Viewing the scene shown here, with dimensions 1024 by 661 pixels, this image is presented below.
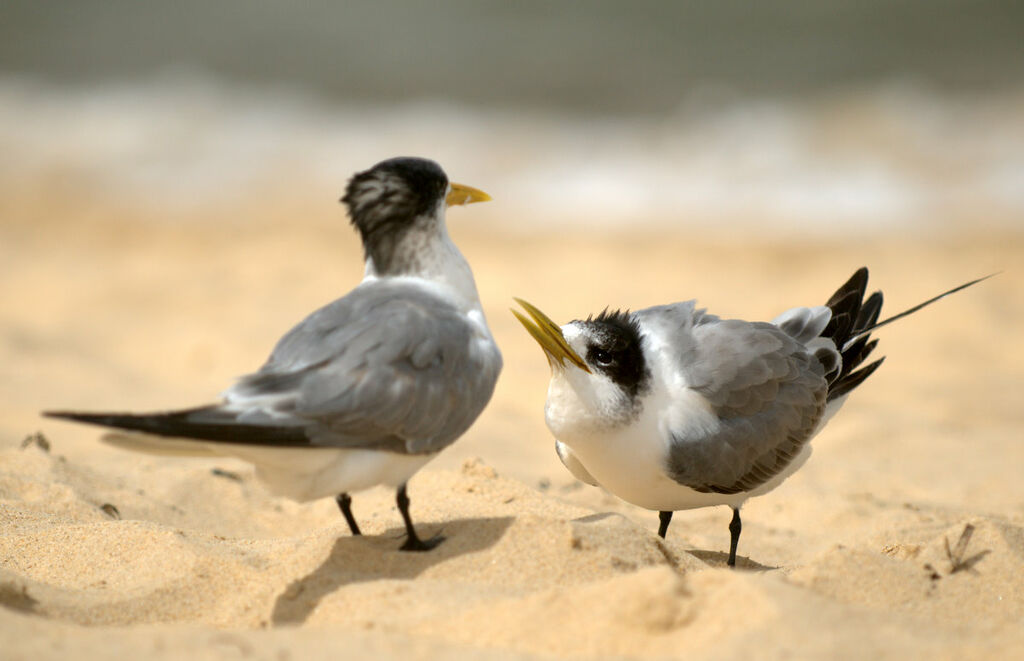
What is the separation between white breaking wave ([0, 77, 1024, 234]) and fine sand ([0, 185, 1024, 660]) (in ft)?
3.80

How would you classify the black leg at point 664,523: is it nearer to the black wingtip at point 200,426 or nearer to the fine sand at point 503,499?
the fine sand at point 503,499

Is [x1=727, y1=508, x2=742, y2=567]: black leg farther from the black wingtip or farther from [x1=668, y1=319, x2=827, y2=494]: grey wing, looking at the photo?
the black wingtip

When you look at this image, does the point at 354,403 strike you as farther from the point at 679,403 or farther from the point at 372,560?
the point at 679,403

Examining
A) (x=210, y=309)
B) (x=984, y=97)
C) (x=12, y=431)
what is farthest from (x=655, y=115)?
(x=12, y=431)

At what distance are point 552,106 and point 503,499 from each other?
11624 millimetres

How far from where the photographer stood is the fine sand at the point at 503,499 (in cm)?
255

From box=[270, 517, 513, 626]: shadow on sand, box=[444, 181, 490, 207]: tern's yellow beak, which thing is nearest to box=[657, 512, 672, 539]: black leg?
box=[270, 517, 513, 626]: shadow on sand

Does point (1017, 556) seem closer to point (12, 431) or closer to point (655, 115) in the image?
point (12, 431)

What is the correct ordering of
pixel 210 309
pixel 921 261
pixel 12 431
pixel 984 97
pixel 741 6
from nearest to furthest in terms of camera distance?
pixel 12 431 → pixel 210 309 → pixel 921 261 → pixel 984 97 → pixel 741 6

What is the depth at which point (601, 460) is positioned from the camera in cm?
370

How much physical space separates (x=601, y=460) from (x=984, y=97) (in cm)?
1285

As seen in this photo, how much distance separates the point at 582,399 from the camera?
3.62 m

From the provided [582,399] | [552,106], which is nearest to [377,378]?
[582,399]

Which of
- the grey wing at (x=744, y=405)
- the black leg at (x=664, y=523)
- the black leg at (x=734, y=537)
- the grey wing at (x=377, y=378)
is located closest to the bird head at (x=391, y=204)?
the grey wing at (x=377, y=378)
